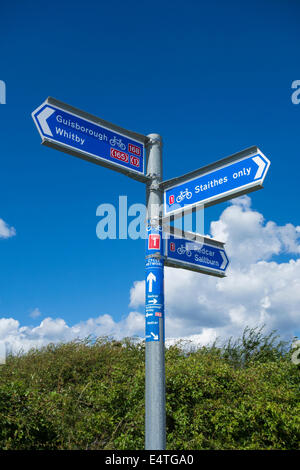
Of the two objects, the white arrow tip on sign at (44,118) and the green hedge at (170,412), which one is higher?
the white arrow tip on sign at (44,118)

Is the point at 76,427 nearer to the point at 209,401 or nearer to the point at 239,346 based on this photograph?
the point at 209,401

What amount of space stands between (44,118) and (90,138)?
2.10ft

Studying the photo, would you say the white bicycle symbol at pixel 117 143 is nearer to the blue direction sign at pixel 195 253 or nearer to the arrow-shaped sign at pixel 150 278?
the blue direction sign at pixel 195 253

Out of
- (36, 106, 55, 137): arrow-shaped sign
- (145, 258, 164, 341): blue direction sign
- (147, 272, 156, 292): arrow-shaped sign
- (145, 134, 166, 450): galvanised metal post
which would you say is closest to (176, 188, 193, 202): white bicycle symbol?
(145, 134, 166, 450): galvanised metal post

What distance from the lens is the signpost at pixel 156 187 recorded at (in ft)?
16.3

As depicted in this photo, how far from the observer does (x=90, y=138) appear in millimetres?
5508

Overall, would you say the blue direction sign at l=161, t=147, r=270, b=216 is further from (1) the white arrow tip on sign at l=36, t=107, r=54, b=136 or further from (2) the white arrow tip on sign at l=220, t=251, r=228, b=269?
(1) the white arrow tip on sign at l=36, t=107, r=54, b=136

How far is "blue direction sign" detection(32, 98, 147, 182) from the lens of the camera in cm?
514

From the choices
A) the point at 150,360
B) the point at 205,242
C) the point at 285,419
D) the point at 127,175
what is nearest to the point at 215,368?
the point at 285,419

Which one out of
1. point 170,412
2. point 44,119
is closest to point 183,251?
point 44,119

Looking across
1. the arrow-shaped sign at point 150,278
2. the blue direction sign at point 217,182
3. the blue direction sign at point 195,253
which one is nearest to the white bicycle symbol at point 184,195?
the blue direction sign at point 217,182

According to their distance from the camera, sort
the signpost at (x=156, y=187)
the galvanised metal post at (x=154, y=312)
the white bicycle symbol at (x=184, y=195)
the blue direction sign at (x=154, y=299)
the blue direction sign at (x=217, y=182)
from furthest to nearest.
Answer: the white bicycle symbol at (x=184, y=195) < the blue direction sign at (x=217, y=182) < the blue direction sign at (x=154, y=299) < the signpost at (x=156, y=187) < the galvanised metal post at (x=154, y=312)

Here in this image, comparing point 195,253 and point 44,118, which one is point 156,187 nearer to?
point 195,253
